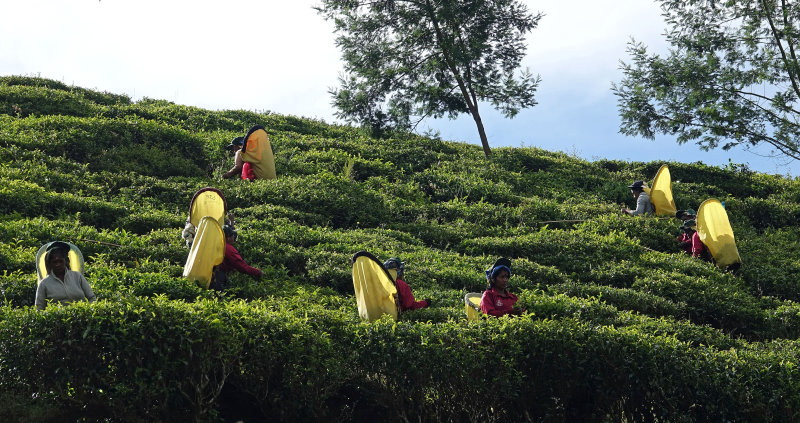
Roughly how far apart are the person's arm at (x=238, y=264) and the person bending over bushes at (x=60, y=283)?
83.7 inches

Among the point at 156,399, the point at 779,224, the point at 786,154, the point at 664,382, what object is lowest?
the point at 156,399

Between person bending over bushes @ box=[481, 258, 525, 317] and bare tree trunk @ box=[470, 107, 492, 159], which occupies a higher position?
bare tree trunk @ box=[470, 107, 492, 159]

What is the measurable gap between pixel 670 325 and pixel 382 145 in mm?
12439

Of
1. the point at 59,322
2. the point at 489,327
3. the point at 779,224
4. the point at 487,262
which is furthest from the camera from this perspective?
the point at 779,224

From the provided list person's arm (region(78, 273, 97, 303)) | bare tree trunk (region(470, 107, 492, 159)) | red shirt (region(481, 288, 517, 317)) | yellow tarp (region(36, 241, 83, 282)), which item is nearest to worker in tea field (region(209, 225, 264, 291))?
yellow tarp (region(36, 241, 83, 282))

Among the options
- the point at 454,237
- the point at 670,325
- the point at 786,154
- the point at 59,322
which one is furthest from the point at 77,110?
the point at 786,154

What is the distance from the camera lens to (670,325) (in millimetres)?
9281

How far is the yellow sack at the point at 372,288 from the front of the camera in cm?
845

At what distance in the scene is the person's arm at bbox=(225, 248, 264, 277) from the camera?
32.7 ft

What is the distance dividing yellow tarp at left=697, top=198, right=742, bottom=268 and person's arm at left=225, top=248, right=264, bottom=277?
7524 mm

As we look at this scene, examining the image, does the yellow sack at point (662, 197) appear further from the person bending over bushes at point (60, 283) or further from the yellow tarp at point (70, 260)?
the person bending over bushes at point (60, 283)

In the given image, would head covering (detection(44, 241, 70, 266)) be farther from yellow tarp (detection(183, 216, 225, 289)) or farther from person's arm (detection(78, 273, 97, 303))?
yellow tarp (detection(183, 216, 225, 289))

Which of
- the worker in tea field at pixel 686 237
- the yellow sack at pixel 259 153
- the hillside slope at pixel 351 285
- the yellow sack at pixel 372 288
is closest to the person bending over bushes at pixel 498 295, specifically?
the hillside slope at pixel 351 285

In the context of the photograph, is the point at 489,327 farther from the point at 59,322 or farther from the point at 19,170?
the point at 19,170
